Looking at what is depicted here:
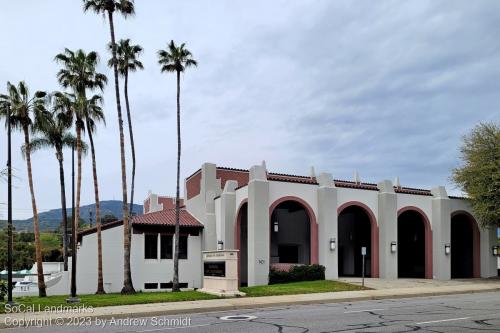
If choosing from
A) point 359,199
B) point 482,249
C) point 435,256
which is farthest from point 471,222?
point 359,199

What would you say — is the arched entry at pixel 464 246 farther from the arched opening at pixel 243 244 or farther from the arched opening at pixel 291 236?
the arched opening at pixel 243 244

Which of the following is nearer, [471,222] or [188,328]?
[188,328]

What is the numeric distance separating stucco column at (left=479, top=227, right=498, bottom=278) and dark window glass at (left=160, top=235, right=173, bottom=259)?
69.3 feet

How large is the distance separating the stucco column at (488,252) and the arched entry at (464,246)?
0.91 ft

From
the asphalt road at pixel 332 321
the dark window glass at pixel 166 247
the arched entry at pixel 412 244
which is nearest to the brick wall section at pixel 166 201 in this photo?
the dark window glass at pixel 166 247

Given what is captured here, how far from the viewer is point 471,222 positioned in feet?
121

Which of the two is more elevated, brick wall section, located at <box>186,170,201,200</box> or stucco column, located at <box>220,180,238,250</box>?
brick wall section, located at <box>186,170,201,200</box>

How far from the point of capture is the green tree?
1293 inches

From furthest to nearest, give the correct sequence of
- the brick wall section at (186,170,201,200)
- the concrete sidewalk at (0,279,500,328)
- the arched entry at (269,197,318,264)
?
1. the brick wall section at (186,170,201,200)
2. the arched entry at (269,197,318,264)
3. the concrete sidewalk at (0,279,500,328)

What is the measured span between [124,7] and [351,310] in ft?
61.8

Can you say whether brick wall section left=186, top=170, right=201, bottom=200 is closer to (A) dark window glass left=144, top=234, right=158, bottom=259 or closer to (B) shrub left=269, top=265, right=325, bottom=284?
(A) dark window glass left=144, top=234, right=158, bottom=259

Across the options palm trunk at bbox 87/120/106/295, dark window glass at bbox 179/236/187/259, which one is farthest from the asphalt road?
dark window glass at bbox 179/236/187/259

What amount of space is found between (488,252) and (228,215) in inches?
719

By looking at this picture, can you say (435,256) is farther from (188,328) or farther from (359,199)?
(188,328)
